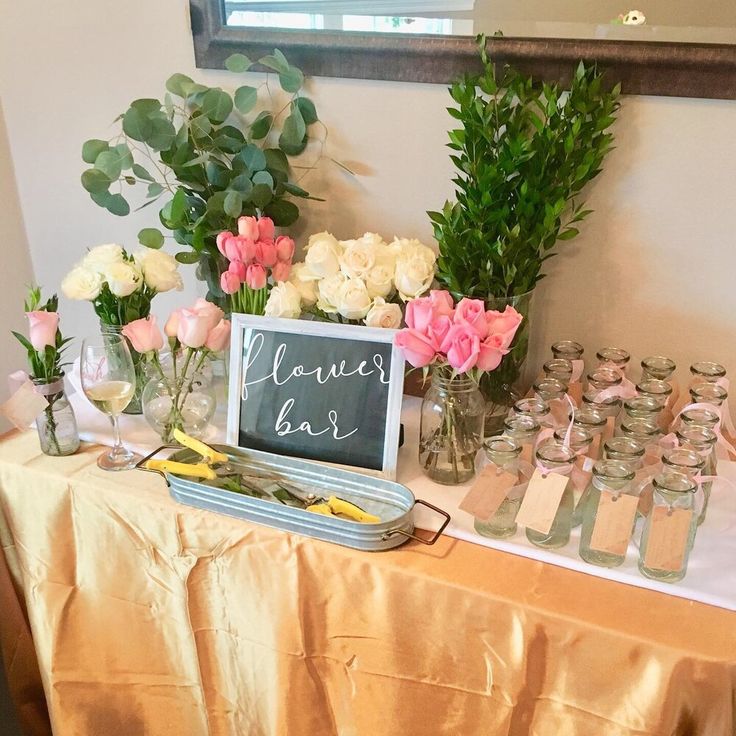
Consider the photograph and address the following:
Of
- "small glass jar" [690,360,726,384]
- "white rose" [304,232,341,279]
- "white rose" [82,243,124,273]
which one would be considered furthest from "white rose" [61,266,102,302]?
"small glass jar" [690,360,726,384]

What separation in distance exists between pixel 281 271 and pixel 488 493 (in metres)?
0.50

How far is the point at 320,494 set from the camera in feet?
3.41

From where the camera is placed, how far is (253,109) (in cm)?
134

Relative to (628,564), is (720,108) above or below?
above

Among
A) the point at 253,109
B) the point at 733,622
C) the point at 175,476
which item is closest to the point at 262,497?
the point at 175,476

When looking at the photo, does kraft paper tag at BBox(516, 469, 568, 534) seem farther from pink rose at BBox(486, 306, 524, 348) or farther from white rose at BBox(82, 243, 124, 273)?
white rose at BBox(82, 243, 124, 273)

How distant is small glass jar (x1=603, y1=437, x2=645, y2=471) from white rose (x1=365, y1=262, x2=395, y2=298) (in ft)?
1.26

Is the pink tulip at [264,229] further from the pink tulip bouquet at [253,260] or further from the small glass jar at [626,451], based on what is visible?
the small glass jar at [626,451]

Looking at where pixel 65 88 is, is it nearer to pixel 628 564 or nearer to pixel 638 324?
pixel 638 324

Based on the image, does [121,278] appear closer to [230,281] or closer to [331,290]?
[230,281]

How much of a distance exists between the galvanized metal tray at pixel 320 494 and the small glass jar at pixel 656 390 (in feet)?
1.19

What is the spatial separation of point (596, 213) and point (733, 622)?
2.12 feet

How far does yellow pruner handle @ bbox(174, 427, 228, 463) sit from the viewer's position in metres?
1.06

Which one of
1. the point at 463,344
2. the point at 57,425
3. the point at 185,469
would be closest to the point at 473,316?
the point at 463,344
